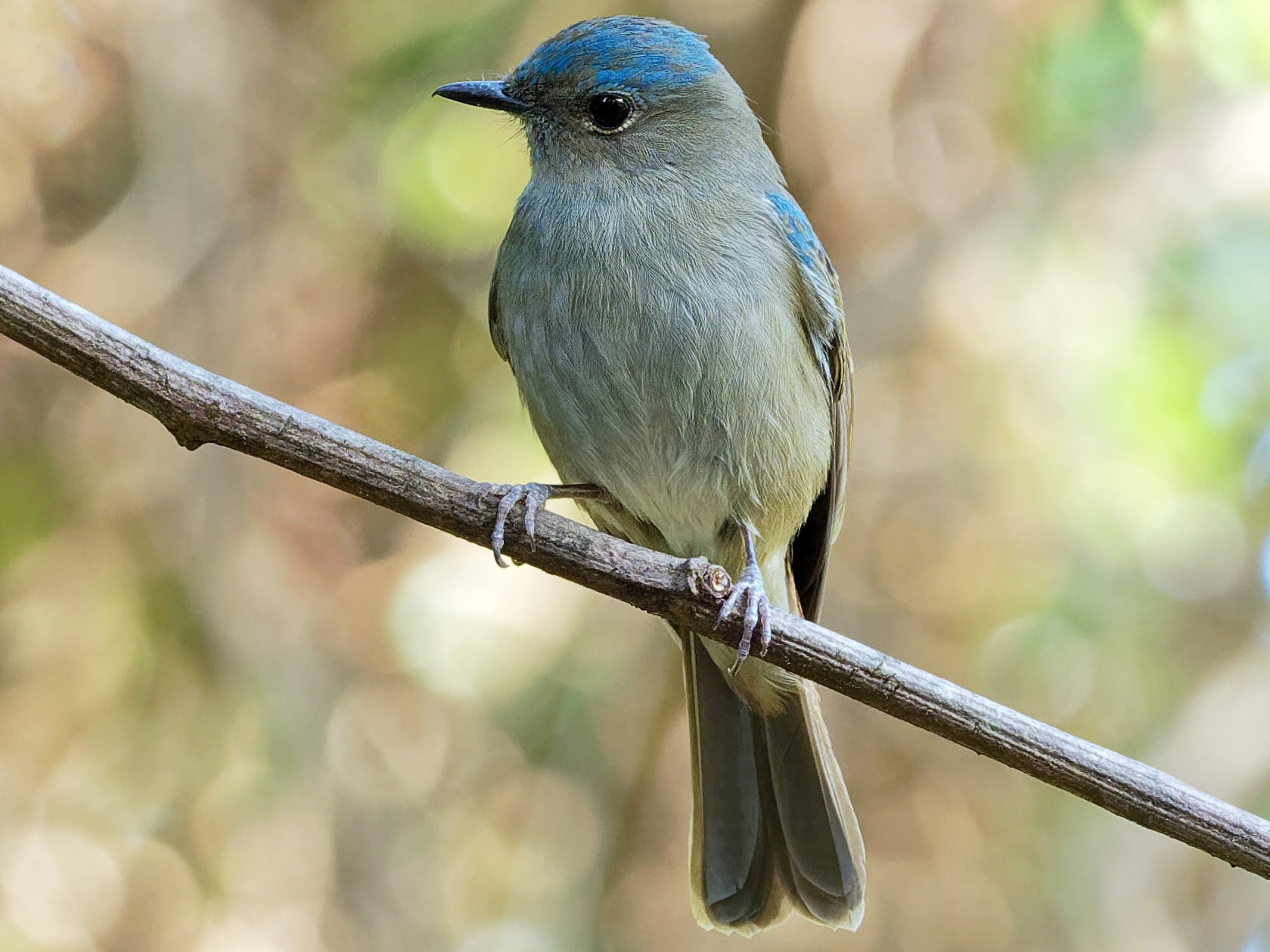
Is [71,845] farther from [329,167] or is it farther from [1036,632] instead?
[1036,632]

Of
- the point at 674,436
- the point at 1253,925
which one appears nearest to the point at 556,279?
the point at 674,436

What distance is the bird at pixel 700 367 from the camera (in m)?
3.52

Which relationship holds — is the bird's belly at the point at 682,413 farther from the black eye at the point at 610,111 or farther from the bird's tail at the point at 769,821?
the black eye at the point at 610,111

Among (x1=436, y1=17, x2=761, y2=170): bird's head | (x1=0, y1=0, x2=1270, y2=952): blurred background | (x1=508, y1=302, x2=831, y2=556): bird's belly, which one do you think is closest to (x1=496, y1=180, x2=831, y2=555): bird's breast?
(x1=508, y1=302, x2=831, y2=556): bird's belly

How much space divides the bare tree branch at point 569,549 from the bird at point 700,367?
44 cm

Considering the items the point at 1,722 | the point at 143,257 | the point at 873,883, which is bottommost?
the point at 1,722

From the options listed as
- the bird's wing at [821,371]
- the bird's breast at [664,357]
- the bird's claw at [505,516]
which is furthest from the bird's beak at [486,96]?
the bird's claw at [505,516]

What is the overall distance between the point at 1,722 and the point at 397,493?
330 cm

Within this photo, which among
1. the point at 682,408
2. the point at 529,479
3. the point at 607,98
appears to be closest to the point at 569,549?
the point at 682,408

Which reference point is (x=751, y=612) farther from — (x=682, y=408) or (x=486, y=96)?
(x=486, y=96)

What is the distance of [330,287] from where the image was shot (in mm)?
5758

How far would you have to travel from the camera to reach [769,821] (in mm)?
3936

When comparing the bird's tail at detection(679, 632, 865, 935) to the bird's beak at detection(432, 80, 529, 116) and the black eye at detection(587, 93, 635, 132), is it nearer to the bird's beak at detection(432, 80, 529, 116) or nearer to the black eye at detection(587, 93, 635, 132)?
the black eye at detection(587, 93, 635, 132)

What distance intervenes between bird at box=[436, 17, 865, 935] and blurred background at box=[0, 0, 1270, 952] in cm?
136
